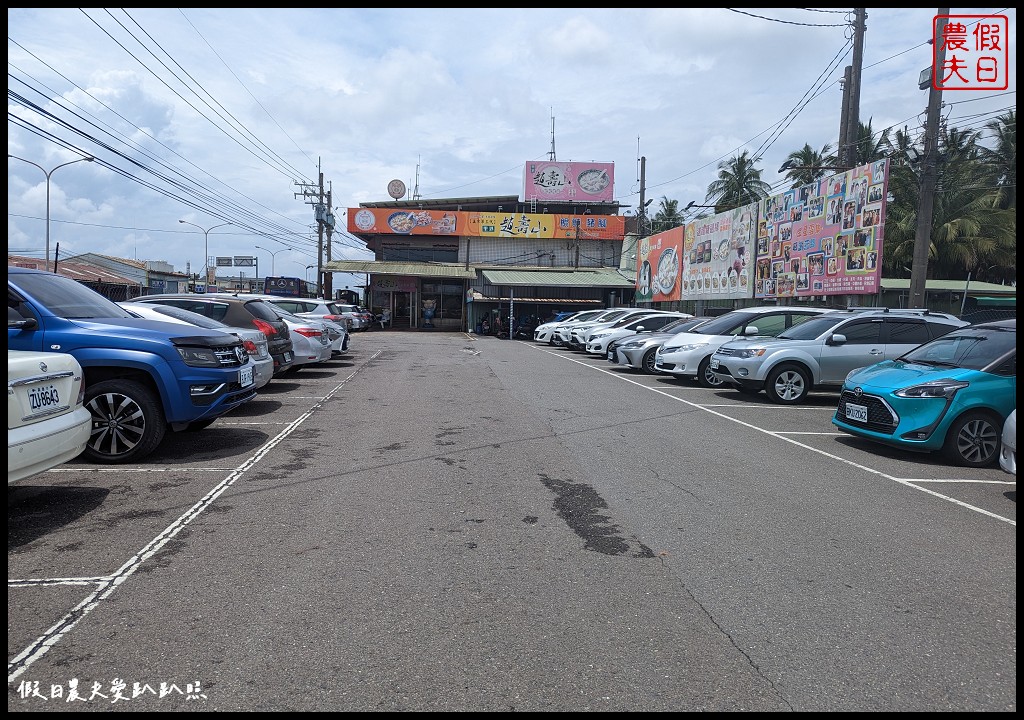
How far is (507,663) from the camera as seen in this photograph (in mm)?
3088

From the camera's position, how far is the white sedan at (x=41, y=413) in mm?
4453

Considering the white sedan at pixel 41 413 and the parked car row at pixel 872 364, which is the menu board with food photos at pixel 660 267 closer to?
the parked car row at pixel 872 364

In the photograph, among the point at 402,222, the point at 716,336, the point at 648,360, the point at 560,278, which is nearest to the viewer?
the point at 716,336

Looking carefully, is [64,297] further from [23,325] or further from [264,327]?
[264,327]

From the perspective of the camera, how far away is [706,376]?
14477mm

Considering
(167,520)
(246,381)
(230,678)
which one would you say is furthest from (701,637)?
(246,381)

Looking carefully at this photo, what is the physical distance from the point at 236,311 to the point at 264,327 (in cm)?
50

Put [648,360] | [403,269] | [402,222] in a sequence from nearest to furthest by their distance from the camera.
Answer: [648,360], [403,269], [402,222]

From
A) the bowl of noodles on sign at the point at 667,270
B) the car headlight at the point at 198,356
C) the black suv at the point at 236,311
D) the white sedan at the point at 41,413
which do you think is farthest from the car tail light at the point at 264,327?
the bowl of noodles on sign at the point at 667,270

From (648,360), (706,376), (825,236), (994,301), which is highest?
(825,236)

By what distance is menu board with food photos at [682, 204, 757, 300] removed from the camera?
78.5 ft

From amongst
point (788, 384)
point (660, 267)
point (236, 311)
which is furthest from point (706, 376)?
point (660, 267)

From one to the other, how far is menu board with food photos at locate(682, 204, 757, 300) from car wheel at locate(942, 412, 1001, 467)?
1655 cm

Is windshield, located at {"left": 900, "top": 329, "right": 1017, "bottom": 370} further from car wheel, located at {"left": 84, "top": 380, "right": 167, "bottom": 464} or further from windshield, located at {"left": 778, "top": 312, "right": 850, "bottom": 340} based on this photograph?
car wheel, located at {"left": 84, "top": 380, "right": 167, "bottom": 464}
